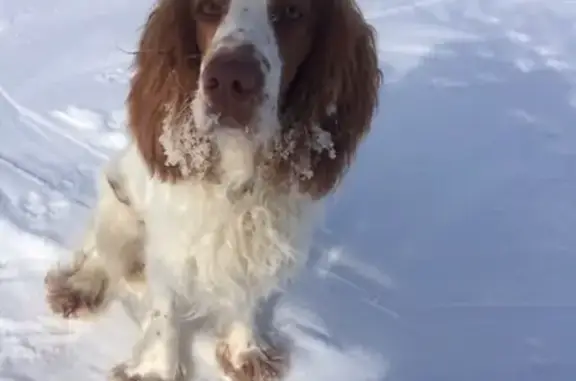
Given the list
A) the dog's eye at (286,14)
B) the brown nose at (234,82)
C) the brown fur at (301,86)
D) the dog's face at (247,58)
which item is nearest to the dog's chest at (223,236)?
the brown fur at (301,86)

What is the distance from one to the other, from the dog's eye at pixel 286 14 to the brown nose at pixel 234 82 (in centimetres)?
25

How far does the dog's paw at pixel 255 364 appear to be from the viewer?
346 centimetres

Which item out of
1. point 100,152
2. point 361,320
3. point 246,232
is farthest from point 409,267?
point 100,152

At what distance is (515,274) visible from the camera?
3951mm

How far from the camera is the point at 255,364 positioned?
3.54 m

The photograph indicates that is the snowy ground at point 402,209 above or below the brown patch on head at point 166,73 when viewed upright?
below

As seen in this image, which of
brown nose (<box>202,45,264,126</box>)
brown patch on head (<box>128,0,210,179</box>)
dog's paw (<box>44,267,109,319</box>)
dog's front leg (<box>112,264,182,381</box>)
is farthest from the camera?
dog's paw (<box>44,267,109,319</box>)

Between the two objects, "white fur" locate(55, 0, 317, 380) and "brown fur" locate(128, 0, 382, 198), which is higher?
"brown fur" locate(128, 0, 382, 198)

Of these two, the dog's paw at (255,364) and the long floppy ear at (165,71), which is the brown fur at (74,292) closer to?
the dog's paw at (255,364)

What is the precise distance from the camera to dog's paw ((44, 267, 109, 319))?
357 centimetres

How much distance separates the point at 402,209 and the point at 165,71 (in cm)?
183

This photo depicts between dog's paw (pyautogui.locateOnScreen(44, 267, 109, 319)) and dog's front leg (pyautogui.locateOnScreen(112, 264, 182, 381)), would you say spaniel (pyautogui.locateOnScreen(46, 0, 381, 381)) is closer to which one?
dog's front leg (pyautogui.locateOnScreen(112, 264, 182, 381))

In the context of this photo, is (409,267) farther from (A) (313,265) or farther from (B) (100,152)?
(B) (100,152)

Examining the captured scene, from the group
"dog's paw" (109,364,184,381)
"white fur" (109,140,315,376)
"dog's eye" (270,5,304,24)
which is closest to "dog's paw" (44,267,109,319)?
"dog's paw" (109,364,184,381)
